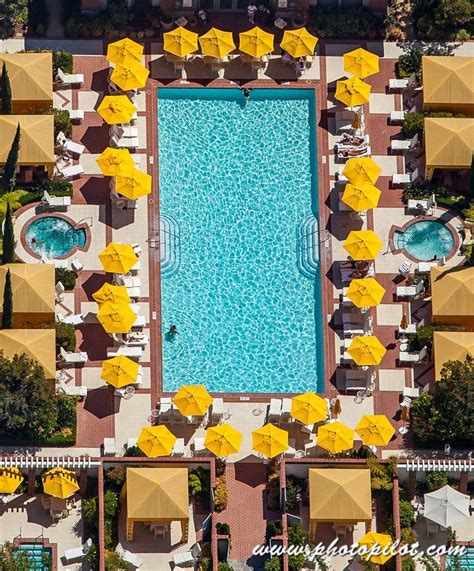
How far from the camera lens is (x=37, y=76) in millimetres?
111438

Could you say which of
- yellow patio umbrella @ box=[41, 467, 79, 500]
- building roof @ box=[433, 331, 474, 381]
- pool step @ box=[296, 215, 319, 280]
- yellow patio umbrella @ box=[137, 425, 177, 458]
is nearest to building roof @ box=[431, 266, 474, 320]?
building roof @ box=[433, 331, 474, 381]

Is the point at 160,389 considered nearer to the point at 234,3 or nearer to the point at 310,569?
the point at 310,569

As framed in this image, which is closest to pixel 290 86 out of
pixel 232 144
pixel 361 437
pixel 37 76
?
pixel 232 144

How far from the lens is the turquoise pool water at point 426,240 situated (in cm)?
11056

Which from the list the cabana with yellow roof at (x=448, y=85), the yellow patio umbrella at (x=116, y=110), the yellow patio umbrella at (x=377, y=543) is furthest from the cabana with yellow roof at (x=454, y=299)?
the yellow patio umbrella at (x=116, y=110)

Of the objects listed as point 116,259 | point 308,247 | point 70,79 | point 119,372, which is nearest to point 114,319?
point 119,372

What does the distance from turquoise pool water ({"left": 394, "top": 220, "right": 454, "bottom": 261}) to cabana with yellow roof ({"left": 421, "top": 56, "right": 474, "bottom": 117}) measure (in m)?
6.23

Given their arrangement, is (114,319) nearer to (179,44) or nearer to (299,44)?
(179,44)

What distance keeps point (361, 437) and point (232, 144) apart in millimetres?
17326

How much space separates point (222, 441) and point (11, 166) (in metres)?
17.7

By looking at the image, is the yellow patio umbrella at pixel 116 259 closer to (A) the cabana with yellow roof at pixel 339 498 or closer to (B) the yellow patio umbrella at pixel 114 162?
(B) the yellow patio umbrella at pixel 114 162

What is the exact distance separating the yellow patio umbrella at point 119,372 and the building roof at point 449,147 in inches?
732

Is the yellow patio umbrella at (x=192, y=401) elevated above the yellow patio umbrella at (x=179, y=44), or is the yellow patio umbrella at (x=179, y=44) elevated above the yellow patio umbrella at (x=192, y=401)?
the yellow patio umbrella at (x=179, y=44)

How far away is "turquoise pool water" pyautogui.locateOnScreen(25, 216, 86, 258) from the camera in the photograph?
359 ft
